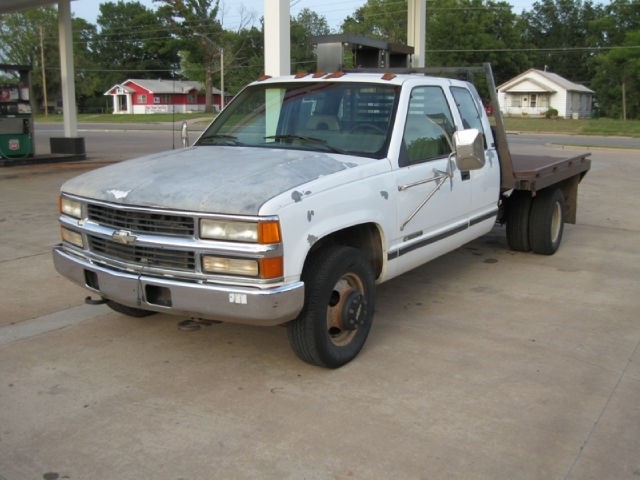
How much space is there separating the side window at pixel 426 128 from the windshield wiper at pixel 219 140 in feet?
4.20

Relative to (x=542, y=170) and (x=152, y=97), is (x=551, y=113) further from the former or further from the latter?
(x=542, y=170)

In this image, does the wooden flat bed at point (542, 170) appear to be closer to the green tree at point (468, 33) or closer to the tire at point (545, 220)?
the tire at point (545, 220)

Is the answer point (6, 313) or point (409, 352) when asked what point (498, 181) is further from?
point (6, 313)

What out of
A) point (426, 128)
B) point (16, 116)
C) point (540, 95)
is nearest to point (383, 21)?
point (540, 95)

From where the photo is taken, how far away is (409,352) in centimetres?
459

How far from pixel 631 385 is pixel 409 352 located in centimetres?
139

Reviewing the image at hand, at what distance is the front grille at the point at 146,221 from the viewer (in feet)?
12.3

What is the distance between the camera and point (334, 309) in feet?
13.8

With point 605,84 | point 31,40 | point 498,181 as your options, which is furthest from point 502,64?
point 498,181

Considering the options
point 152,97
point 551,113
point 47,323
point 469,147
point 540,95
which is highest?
point 152,97

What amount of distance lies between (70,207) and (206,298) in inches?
53.5

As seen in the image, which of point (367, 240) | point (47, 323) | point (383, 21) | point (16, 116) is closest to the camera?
point (367, 240)

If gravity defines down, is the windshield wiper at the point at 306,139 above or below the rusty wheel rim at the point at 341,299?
above

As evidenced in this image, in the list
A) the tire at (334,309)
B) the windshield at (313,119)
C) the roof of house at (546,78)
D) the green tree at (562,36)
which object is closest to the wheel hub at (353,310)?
the tire at (334,309)
